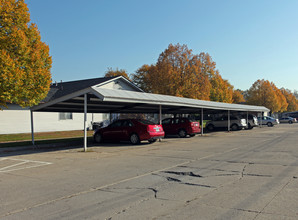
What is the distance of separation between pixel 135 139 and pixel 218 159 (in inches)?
279

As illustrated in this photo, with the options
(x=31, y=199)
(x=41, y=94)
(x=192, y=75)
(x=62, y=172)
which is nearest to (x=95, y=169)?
(x=62, y=172)

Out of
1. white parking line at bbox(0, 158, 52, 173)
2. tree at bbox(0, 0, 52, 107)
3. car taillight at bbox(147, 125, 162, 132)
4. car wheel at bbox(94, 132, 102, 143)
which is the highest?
tree at bbox(0, 0, 52, 107)

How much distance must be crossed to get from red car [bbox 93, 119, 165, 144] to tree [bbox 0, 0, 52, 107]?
4.73 m

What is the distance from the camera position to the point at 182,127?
21219 millimetres

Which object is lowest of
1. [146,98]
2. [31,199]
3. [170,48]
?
[31,199]

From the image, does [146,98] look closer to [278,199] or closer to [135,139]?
[135,139]

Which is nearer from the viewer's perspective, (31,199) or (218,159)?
(31,199)

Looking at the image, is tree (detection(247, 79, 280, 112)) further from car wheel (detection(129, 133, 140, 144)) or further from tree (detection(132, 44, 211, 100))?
car wheel (detection(129, 133, 140, 144))

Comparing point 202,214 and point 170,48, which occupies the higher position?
point 170,48

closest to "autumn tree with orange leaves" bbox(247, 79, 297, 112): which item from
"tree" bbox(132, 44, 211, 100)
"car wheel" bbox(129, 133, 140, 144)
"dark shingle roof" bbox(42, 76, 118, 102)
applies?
"tree" bbox(132, 44, 211, 100)

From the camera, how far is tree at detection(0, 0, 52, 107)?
45.9 feet

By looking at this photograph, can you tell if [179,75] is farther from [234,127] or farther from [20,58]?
[20,58]

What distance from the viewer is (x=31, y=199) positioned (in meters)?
5.68

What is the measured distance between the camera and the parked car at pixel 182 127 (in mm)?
20916
